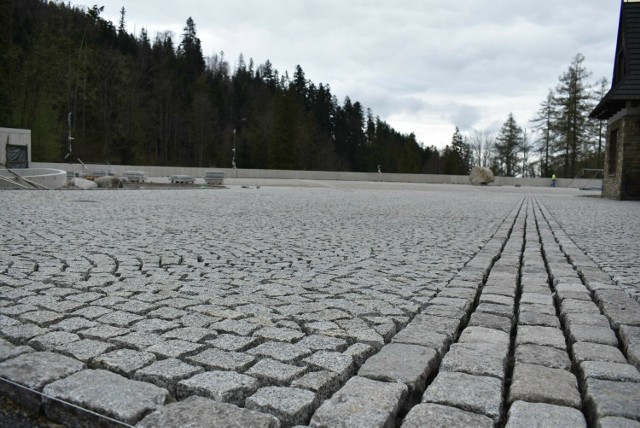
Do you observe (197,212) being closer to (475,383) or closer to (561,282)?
(561,282)

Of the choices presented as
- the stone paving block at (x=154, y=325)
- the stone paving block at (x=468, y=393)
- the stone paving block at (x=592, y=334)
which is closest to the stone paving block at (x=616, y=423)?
the stone paving block at (x=468, y=393)

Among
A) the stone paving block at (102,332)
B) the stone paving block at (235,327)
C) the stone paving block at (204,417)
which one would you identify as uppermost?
the stone paving block at (102,332)

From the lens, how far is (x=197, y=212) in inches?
472

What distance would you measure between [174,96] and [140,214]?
267 feet

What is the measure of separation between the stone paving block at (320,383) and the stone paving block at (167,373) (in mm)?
488

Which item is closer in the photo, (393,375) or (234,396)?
(234,396)

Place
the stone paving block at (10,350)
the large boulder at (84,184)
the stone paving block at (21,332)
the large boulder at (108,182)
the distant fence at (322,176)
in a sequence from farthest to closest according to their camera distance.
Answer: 1. the distant fence at (322,176)
2. the large boulder at (108,182)
3. the large boulder at (84,184)
4. the stone paving block at (21,332)
5. the stone paving block at (10,350)

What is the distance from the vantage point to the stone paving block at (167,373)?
239 cm

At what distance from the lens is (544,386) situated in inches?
93.8

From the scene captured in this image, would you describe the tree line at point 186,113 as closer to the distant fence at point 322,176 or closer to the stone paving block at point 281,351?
the distant fence at point 322,176

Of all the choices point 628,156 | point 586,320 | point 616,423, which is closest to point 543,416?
point 616,423

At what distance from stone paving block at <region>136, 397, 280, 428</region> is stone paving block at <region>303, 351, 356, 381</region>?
0.58 metres

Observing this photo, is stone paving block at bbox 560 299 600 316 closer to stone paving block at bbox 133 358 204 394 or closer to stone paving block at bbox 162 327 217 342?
stone paving block at bbox 162 327 217 342

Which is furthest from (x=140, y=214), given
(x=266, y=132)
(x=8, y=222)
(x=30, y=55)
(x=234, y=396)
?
(x=266, y=132)
